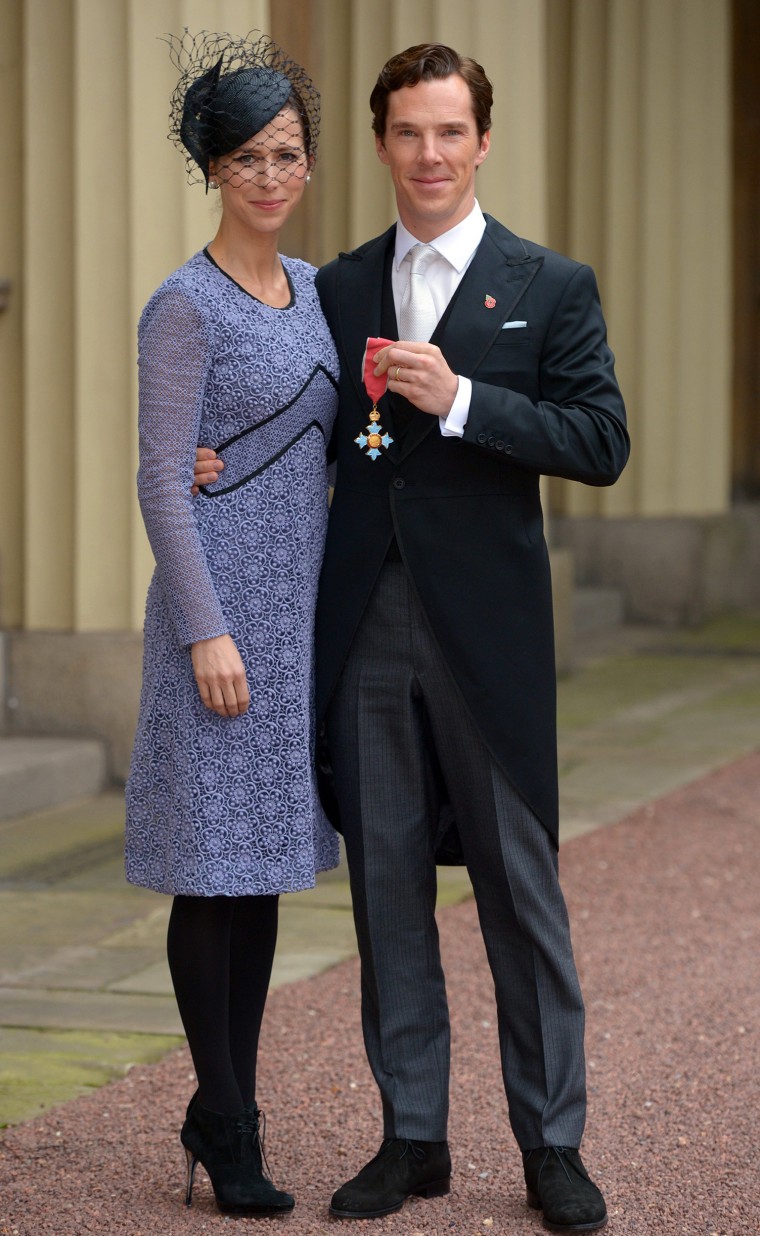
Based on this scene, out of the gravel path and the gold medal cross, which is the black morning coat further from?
the gravel path

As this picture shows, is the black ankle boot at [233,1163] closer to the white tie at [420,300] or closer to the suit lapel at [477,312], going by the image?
the suit lapel at [477,312]

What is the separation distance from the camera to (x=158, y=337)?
278 centimetres

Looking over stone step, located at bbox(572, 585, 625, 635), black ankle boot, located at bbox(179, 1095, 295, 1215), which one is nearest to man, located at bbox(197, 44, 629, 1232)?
black ankle boot, located at bbox(179, 1095, 295, 1215)

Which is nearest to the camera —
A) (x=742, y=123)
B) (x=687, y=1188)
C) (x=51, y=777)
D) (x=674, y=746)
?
(x=687, y=1188)

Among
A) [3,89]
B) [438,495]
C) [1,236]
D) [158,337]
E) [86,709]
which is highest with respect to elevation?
[3,89]

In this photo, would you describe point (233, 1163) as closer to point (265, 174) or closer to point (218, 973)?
point (218, 973)

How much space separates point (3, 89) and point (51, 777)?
257 centimetres

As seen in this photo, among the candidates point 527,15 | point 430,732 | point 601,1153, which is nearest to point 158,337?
point 430,732

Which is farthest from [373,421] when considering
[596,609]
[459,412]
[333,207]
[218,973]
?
[596,609]

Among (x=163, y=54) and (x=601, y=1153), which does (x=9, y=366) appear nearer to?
(x=163, y=54)

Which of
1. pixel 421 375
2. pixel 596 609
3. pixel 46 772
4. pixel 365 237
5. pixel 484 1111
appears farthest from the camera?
pixel 596 609

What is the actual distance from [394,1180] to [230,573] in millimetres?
1028

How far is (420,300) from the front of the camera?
2.84 metres

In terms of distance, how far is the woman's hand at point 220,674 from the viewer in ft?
9.18
